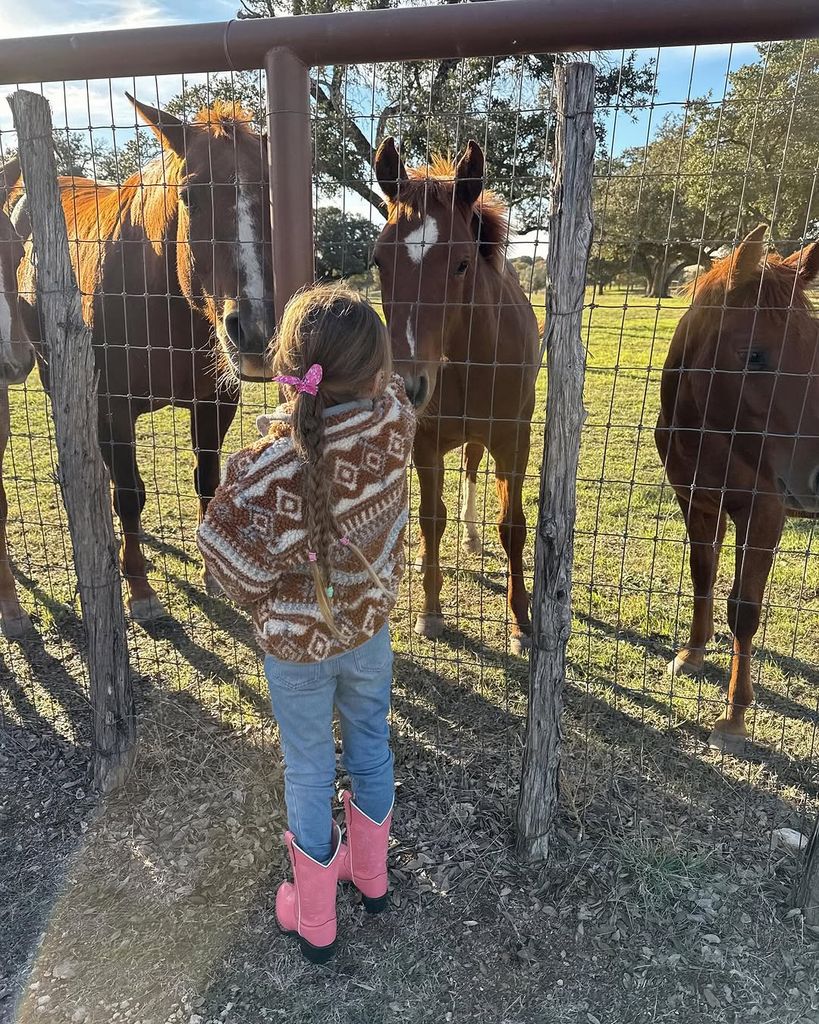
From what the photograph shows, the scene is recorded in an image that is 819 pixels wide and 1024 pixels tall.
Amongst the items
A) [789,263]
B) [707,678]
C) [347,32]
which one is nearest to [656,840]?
[707,678]

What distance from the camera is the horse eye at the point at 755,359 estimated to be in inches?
118

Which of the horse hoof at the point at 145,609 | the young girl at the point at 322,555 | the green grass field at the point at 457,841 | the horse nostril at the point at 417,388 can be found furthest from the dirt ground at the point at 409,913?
the horse nostril at the point at 417,388

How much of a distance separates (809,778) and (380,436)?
2.39m

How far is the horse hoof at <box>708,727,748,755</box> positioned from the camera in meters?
3.11

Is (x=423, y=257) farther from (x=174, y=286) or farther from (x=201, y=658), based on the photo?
(x=201, y=658)

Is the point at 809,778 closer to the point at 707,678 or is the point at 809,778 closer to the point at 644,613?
the point at 707,678

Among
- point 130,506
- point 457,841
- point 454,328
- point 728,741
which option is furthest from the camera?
point 130,506

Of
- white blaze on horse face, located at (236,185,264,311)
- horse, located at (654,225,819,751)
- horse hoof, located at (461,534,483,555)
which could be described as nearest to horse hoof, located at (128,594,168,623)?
white blaze on horse face, located at (236,185,264,311)

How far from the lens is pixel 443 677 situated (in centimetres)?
368

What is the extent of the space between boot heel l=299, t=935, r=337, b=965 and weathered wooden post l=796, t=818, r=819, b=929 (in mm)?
1513

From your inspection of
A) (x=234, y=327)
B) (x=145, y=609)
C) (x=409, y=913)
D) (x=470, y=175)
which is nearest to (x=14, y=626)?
(x=145, y=609)

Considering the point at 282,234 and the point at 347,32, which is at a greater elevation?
the point at 347,32

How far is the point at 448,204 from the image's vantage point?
9.76 feet

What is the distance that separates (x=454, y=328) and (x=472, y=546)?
7.35 ft
